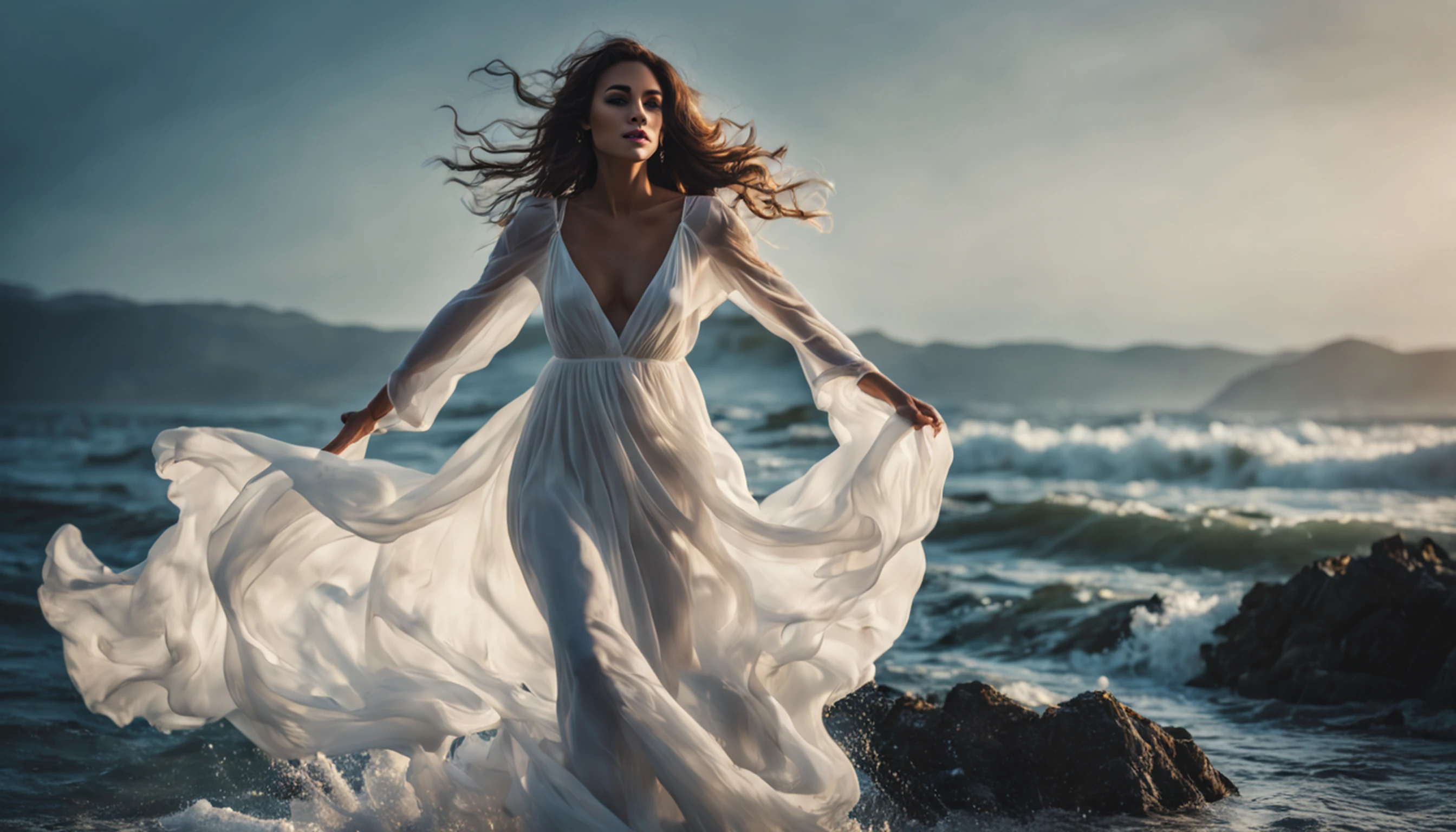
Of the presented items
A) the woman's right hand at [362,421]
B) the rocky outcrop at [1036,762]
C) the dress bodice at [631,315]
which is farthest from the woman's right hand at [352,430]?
the rocky outcrop at [1036,762]

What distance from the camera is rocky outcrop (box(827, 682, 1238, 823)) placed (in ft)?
12.1

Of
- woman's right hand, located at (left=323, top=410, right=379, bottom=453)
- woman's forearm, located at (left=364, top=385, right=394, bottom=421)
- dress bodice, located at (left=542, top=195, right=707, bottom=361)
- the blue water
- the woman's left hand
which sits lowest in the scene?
the blue water

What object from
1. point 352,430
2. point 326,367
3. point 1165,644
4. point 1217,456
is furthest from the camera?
point 326,367

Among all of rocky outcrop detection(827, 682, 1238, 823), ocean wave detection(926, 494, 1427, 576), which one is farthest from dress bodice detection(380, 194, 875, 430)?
ocean wave detection(926, 494, 1427, 576)

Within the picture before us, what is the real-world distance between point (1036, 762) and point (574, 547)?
1940mm

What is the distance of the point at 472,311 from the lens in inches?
136

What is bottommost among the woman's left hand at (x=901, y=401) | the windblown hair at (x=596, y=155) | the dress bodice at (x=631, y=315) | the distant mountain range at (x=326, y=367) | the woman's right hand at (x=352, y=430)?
the woman's right hand at (x=352, y=430)

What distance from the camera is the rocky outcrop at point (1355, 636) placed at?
5051 millimetres

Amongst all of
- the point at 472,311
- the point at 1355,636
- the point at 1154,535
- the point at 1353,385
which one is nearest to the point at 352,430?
the point at 472,311

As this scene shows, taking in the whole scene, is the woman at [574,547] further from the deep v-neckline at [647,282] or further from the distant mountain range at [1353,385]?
the distant mountain range at [1353,385]

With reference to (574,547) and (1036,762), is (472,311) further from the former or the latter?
(1036,762)

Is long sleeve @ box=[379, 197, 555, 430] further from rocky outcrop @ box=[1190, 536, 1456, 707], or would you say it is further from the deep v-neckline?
rocky outcrop @ box=[1190, 536, 1456, 707]

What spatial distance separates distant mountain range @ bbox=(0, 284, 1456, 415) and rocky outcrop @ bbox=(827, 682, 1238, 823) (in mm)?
39192

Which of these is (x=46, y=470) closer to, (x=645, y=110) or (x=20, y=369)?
(x=645, y=110)
